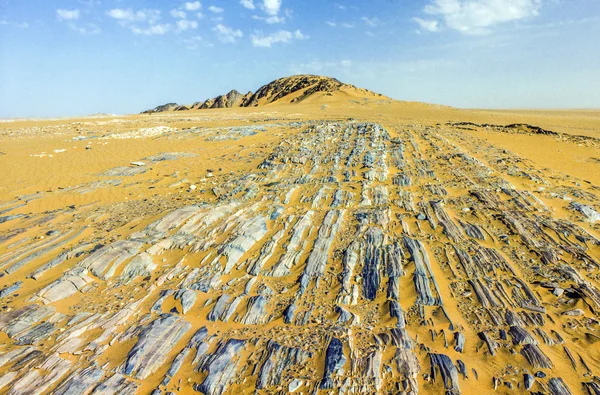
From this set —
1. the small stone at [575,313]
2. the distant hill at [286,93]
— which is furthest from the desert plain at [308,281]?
the distant hill at [286,93]

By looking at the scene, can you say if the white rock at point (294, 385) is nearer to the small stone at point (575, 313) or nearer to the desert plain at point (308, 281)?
the desert plain at point (308, 281)

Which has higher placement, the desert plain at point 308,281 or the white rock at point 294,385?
the desert plain at point 308,281

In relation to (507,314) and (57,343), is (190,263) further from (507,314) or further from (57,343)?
(507,314)

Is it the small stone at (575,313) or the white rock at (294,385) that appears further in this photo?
the small stone at (575,313)

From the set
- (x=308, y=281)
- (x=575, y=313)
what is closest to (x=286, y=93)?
(x=308, y=281)

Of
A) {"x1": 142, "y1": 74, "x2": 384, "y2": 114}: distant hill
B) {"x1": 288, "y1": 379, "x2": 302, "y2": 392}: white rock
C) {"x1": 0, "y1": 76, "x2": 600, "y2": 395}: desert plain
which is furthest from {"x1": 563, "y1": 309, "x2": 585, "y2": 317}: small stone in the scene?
{"x1": 142, "y1": 74, "x2": 384, "y2": 114}: distant hill

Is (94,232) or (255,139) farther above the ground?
(255,139)

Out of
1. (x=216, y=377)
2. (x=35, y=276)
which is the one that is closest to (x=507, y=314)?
(x=216, y=377)

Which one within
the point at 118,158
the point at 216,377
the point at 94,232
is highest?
the point at 118,158
